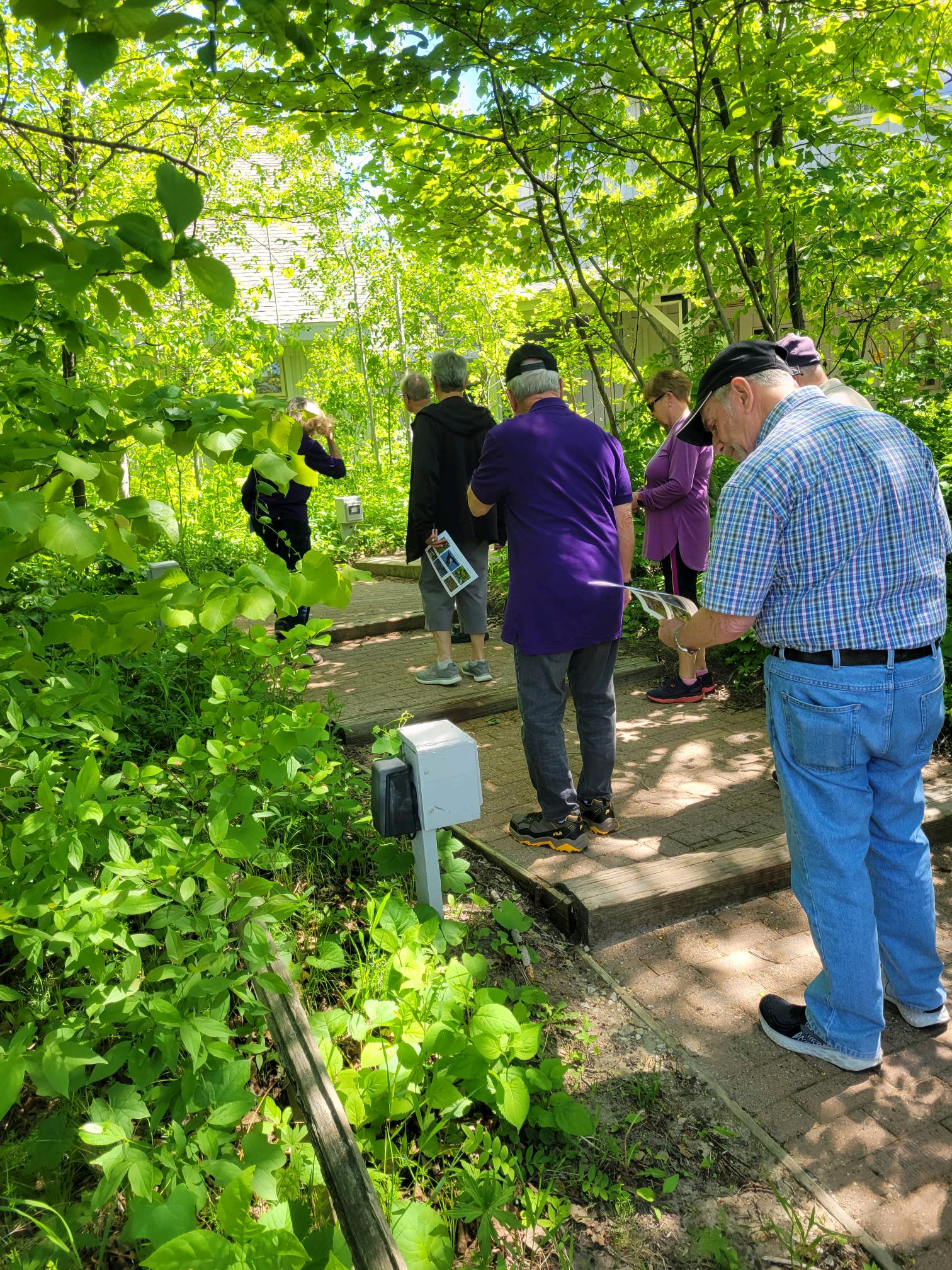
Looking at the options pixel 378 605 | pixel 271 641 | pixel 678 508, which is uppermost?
pixel 678 508

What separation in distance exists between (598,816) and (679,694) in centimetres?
215

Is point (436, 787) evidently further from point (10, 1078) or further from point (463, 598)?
point (463, 598)

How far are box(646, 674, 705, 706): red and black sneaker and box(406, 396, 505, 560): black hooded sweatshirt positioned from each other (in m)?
1.55

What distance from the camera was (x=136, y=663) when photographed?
4188mm

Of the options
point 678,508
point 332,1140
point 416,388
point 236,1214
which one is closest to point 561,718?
point 332,1140

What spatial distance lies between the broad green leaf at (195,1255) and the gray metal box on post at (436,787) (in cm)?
137

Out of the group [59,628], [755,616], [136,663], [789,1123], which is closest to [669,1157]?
[789,1123]

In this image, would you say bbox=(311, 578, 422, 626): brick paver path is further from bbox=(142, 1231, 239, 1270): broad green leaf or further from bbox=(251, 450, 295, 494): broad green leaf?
bbox=(142, 1231, 239, 1270): broad green leaf

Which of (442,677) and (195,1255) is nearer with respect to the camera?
(195,1255)

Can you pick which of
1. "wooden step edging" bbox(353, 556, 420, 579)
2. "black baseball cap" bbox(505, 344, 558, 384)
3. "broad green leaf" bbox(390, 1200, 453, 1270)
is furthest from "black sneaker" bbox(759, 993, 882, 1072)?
"wooden step edging" bbox(353, 556, 420, 579)

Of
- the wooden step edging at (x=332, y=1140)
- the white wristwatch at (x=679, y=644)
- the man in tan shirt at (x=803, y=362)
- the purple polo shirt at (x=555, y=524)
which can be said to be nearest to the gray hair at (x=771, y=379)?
the man in tan shirt at (x=803, y=362)

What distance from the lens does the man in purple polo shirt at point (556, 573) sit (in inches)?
154

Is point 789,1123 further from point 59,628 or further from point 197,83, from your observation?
point 197,83

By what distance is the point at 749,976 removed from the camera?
10.5ft
